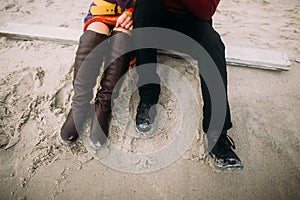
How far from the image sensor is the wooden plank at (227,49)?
1488mm

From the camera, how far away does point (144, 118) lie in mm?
1139

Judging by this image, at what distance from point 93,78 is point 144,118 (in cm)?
34

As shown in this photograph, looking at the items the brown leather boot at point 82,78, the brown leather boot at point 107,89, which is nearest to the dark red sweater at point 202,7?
the brown leather boot at point 107,89

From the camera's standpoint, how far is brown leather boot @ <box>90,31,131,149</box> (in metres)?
1.05

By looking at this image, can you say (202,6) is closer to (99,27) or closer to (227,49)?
(99,27)

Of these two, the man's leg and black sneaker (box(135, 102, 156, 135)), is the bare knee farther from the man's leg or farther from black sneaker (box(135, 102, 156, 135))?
black sneaker (box(135, 102, 156, 135))

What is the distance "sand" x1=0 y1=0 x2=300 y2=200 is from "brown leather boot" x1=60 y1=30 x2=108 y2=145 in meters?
0.07

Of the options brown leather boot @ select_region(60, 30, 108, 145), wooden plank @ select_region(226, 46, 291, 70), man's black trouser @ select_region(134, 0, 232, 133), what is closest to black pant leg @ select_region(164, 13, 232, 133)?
man's black trouser @ select_region(134, 0, 232, 133)

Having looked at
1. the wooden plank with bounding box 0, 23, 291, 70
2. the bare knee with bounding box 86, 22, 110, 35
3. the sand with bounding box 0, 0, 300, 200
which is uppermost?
the bare knee with bounding box 86, 22, 110, 35

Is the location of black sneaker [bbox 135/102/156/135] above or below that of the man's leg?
below

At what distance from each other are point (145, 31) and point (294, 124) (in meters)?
1.00

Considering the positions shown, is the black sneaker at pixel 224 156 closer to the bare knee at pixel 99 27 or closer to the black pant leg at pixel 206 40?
the black pant leg at pixel 206 40

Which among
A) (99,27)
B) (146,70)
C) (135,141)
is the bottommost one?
(135,141)

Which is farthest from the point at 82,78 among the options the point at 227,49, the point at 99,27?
the point at 227,49
